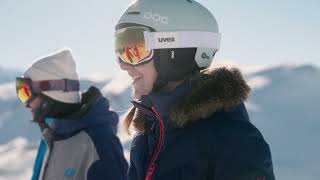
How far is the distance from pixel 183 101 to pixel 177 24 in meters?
0.79

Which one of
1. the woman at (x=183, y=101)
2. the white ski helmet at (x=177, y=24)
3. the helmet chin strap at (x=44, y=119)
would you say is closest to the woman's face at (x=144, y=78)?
the woman at (x=183, y=101)

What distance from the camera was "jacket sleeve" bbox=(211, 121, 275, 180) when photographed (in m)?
2.96

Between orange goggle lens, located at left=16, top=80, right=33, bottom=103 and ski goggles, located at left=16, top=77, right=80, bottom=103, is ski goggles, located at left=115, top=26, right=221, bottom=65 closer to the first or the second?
ski goggles, located at left=16, top=77, right=80, bottom=103

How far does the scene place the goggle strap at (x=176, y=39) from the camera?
12.4 ft

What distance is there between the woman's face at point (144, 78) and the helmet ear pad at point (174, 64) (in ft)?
0.13

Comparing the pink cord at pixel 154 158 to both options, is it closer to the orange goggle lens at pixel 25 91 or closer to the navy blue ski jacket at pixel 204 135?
the navy blue ski jacket at pixel 204 135

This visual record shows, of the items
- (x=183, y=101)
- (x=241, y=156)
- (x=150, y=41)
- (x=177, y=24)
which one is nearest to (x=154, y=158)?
(x=183, y=101)

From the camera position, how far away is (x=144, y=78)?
12.2 ft

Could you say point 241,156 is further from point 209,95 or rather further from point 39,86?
point 39,86

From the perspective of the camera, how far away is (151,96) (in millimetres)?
3559

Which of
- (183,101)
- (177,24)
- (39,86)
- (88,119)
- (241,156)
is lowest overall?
(88,119)

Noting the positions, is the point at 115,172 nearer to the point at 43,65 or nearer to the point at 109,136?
the point at 109,136

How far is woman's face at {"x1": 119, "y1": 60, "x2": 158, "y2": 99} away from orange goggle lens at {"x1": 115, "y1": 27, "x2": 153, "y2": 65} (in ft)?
0.16

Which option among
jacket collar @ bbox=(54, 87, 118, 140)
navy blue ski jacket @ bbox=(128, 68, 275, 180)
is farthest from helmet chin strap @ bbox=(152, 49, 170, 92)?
jacket collar @ bbox=(54, 87, 118, 140)
